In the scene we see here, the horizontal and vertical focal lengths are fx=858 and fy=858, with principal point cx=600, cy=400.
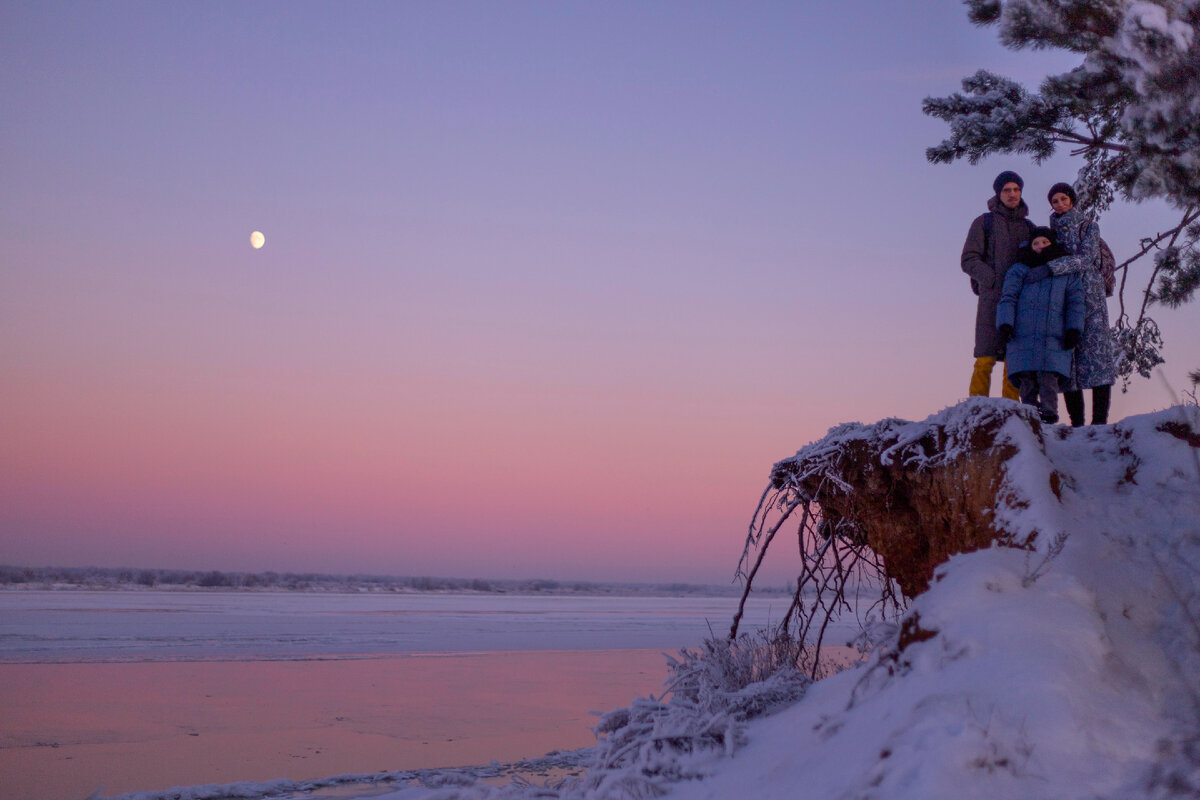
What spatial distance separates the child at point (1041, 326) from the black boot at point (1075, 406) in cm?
24

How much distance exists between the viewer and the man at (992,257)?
6375mm

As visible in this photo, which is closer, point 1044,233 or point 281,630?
point 1044,233

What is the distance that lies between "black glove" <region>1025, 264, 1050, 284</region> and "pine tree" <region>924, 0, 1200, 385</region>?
725 millimetres

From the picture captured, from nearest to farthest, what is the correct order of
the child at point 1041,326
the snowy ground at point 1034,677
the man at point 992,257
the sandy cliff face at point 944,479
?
the snowy ground at point 1034,677 < the sandy cliff face at point 944,479 < the child at point 1041,326 < the man at point 992,257

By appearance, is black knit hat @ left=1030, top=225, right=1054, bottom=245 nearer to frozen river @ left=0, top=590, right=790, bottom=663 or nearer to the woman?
the woman

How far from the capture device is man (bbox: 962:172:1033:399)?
20.9ft

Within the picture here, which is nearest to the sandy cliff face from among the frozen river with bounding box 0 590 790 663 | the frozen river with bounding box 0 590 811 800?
the frozen river with bounding box 0 590 811 800

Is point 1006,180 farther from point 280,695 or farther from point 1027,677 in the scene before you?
point 280,695

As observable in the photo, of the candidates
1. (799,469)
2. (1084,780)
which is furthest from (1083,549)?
(799,469)

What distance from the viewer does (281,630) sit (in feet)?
56.0

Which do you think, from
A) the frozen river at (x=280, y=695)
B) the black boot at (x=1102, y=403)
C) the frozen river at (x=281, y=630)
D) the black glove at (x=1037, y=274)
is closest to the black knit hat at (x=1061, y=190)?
the black glove at (x=1037, y=274)

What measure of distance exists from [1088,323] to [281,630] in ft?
51.3

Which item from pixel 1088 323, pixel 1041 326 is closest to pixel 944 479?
pixel 1041 326

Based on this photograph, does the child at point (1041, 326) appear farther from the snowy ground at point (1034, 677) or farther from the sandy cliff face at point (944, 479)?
the snowy ground at point (1034, 677)
